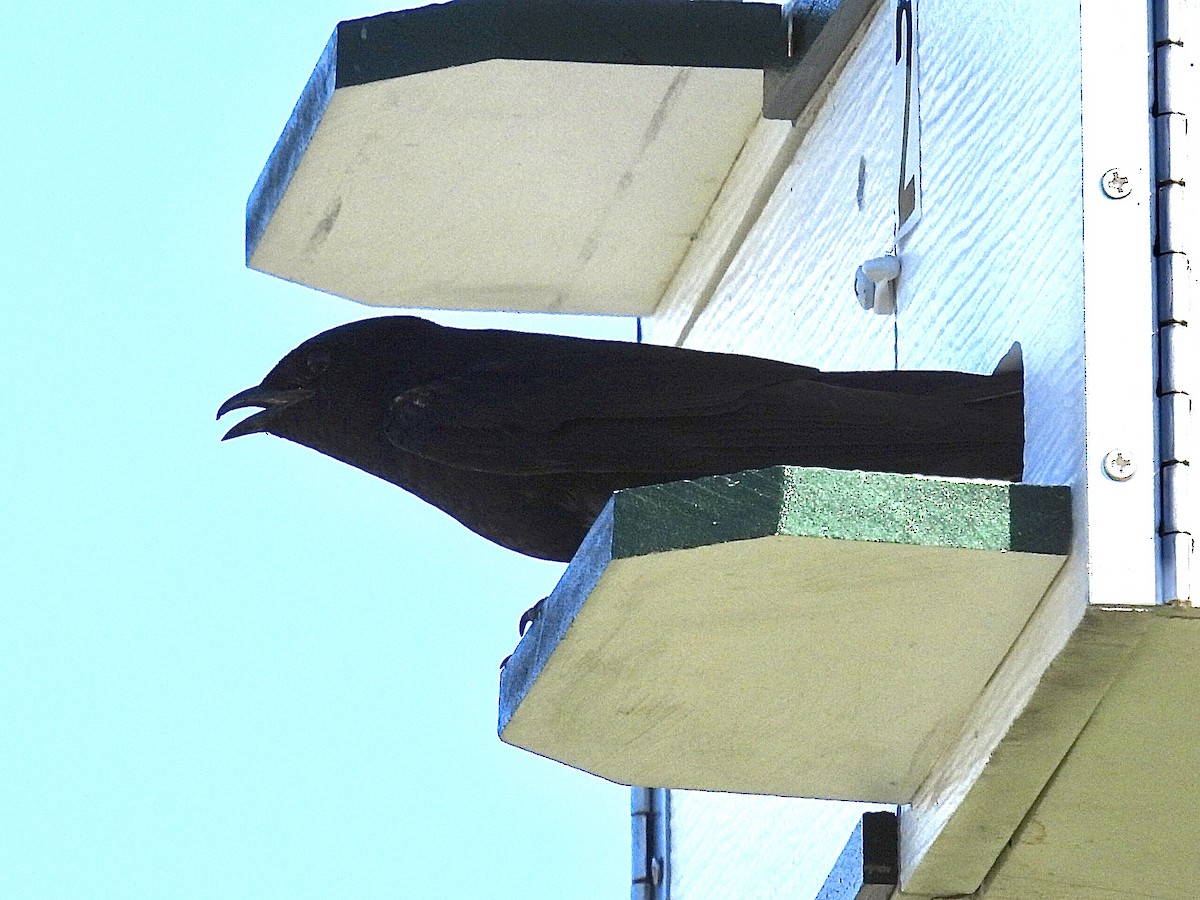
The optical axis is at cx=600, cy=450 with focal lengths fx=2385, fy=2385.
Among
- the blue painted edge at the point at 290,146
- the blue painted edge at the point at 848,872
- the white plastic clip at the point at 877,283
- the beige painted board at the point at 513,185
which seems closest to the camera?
the blue painted edge at the point at 848,872

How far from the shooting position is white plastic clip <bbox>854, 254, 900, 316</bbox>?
2.76 metres

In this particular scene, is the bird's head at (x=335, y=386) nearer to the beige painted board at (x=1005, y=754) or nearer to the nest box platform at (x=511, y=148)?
the nest box platform at (x=511, y=148)

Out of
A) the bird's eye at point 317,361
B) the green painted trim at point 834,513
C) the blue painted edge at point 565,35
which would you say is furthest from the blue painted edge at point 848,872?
the blue painted edge at point 565,35

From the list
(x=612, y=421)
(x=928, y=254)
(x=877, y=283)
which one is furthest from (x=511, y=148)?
(x=612, y=421)

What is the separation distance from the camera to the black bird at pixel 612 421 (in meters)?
2.33

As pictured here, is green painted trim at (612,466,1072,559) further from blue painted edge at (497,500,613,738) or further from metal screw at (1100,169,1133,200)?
metal screw at (1100,169,1133,200)

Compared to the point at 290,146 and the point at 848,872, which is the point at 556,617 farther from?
the point at 290,146

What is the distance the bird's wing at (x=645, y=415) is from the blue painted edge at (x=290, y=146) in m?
0.61

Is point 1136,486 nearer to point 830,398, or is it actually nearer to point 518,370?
point 830,398

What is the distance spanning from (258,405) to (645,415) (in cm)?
79

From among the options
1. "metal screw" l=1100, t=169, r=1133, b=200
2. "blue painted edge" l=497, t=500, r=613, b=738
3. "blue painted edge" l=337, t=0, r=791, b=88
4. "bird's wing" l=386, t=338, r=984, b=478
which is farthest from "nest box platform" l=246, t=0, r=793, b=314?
"metal screw" l=1100, t=169, r=1133, b=200

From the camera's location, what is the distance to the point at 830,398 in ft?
7.74

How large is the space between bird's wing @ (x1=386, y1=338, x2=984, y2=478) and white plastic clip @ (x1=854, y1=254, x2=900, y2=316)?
A: 314mm

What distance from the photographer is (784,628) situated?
2.17m
